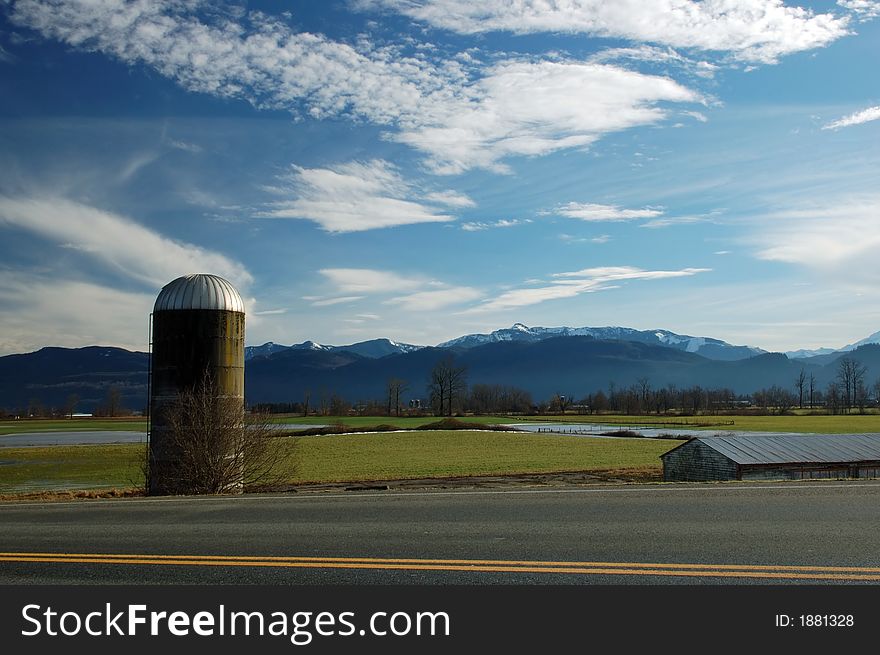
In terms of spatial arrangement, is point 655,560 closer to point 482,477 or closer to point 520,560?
point 520,560

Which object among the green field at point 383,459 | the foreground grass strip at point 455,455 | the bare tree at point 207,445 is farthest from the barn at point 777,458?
the bare tree at point 207,445

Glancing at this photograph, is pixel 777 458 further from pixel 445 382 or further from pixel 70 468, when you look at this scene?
pixel 445 382

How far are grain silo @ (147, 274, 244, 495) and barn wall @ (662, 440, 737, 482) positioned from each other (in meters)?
18.8

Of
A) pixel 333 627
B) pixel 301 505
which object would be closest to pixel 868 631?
pixel 333 627

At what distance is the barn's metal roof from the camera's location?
2948 cm

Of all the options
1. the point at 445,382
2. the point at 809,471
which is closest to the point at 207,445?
the point at 809,471

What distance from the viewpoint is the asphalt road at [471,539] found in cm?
804

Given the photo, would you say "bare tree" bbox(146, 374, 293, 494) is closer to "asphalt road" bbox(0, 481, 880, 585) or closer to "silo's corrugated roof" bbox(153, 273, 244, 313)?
"silo's corrugated roof" bbox(153, 273, 244, 313)

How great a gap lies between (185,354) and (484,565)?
17892 mm

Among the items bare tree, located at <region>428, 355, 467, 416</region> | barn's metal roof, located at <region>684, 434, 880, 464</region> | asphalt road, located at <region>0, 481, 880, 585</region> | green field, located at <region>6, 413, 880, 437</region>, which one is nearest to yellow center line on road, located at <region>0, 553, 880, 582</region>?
asphalt road, located at <region>0, 481, 880, 585</region>

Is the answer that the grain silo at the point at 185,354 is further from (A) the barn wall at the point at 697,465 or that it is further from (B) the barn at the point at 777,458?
(B) the barn at the point at 777,458

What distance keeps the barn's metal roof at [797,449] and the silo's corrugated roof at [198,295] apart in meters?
20.1

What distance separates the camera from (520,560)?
8578 mm

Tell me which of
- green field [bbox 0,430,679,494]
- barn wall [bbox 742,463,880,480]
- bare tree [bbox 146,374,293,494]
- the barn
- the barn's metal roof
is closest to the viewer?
bare tree [bbox 146,374,293,494]
